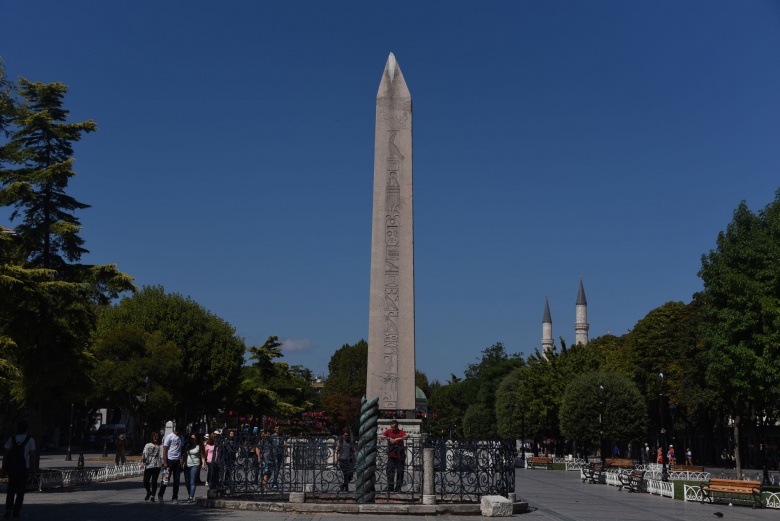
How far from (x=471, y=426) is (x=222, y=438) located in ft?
290

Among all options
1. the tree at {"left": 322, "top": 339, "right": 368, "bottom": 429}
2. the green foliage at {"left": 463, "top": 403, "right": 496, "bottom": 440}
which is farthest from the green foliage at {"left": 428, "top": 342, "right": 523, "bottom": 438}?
the tree at {"left": 322, "top": 339, "right": 368, "bottom": 429}

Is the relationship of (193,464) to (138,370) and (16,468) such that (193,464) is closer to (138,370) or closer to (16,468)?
(16,468)

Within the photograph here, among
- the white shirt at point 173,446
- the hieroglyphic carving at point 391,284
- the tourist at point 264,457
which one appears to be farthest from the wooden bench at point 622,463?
the white shirt at point 173,446

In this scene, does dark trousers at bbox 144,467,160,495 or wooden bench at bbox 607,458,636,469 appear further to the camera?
wooden bench at bbox 607,458,636,469

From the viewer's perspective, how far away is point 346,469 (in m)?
17.3

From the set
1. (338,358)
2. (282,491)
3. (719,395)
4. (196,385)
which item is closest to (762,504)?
(282,491)

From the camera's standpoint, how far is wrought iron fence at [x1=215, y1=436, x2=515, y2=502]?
16797 mm

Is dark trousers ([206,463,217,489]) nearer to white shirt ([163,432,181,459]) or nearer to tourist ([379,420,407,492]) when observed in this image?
white shirt ([163,432,181,459])

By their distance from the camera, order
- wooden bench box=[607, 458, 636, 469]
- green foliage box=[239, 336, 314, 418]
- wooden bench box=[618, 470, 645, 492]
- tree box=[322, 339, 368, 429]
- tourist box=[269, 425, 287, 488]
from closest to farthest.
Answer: tourist box=[269, 425, 287, 488]
wooden bench box=[618, 470, 645, 492]
wooden bench box=[607, 458, 636, 469]
green foliage box=[239, 336, 314, 418]
tree box=[322, 339, 368, 429]

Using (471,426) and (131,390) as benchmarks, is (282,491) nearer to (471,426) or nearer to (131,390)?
(131,390)

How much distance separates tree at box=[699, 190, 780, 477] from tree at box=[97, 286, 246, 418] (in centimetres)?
2882

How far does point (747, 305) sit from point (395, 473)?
20.2 metres

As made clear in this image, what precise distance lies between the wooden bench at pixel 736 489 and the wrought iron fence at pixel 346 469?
8.11m

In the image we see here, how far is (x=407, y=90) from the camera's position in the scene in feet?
68.0
